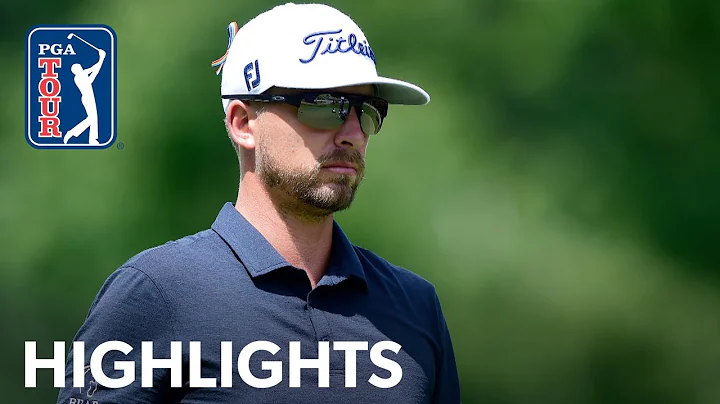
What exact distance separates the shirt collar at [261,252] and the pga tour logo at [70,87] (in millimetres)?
3025

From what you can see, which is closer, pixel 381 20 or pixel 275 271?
pixel 275 271

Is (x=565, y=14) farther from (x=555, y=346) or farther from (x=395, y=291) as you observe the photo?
(x=395, y=291)

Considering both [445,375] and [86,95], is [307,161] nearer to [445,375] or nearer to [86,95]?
[445,375]

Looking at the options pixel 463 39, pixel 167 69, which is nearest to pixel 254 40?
pixel 167 69

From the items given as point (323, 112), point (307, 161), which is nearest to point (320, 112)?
point (323, 112)

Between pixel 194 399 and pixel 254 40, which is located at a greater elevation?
pixel 254 40

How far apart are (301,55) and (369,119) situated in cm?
20

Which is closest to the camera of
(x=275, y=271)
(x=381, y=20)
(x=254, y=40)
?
(x=275, y=271)

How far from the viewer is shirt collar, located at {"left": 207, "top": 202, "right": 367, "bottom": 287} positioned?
2.25m

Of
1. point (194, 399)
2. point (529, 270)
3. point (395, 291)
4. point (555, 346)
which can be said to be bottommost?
point (555, 346)

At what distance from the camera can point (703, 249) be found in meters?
7.00

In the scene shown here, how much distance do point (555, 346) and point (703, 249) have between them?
3.96ft

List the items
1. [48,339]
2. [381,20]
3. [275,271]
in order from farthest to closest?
[381,20], [48,339], [275,271]

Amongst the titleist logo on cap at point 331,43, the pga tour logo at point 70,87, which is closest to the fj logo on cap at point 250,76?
the titleist logo on cap at point 331,43
